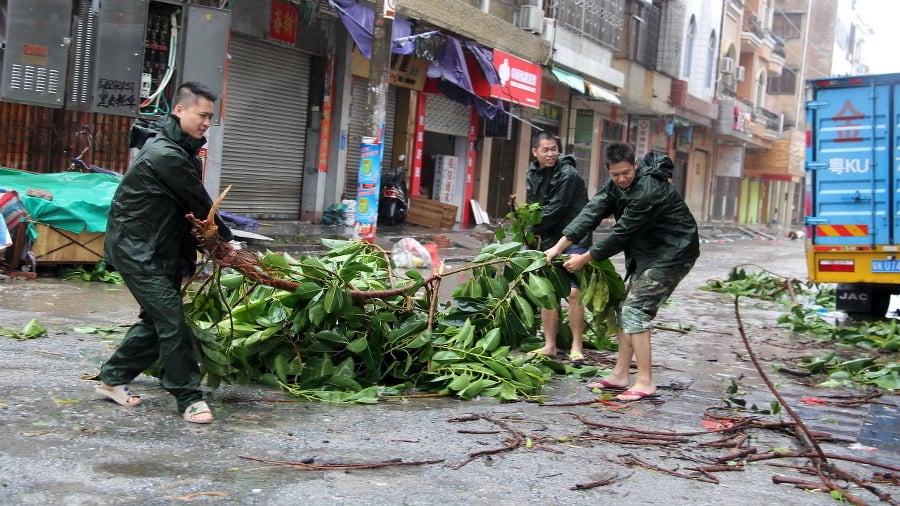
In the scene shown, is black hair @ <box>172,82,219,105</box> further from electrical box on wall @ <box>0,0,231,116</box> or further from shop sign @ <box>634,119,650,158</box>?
shop sign @ <box>634,119,650,158</box>

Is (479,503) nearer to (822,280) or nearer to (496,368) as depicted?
(496,368)

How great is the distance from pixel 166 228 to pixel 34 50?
25.1ft

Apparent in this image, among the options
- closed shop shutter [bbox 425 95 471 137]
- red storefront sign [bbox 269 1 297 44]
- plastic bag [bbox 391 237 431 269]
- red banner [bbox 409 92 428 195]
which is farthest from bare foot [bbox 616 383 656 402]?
closed shop shutter [bbox 425 95 471 137]

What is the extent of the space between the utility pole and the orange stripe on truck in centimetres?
641

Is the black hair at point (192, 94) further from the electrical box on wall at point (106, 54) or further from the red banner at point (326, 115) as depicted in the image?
the red banner at point (326, 115)

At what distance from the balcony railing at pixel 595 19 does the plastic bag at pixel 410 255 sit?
1235cm

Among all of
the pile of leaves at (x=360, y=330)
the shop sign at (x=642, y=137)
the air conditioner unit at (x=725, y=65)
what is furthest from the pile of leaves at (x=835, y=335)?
the air conditioner unit at (x=725, y=65)

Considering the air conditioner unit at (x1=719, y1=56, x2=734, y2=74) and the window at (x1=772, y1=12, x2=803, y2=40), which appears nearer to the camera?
the air conditioner unit at (x1=719, y1=56, x2=734, y2=74)

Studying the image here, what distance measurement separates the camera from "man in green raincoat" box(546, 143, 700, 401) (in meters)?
6.19

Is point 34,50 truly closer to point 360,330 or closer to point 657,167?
point 360,330

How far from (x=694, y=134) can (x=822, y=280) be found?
30846mm

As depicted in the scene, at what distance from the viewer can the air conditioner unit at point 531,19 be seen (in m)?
22.8

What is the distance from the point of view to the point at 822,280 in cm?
1121

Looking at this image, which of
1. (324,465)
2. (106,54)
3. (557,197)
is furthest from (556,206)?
(106,54)
